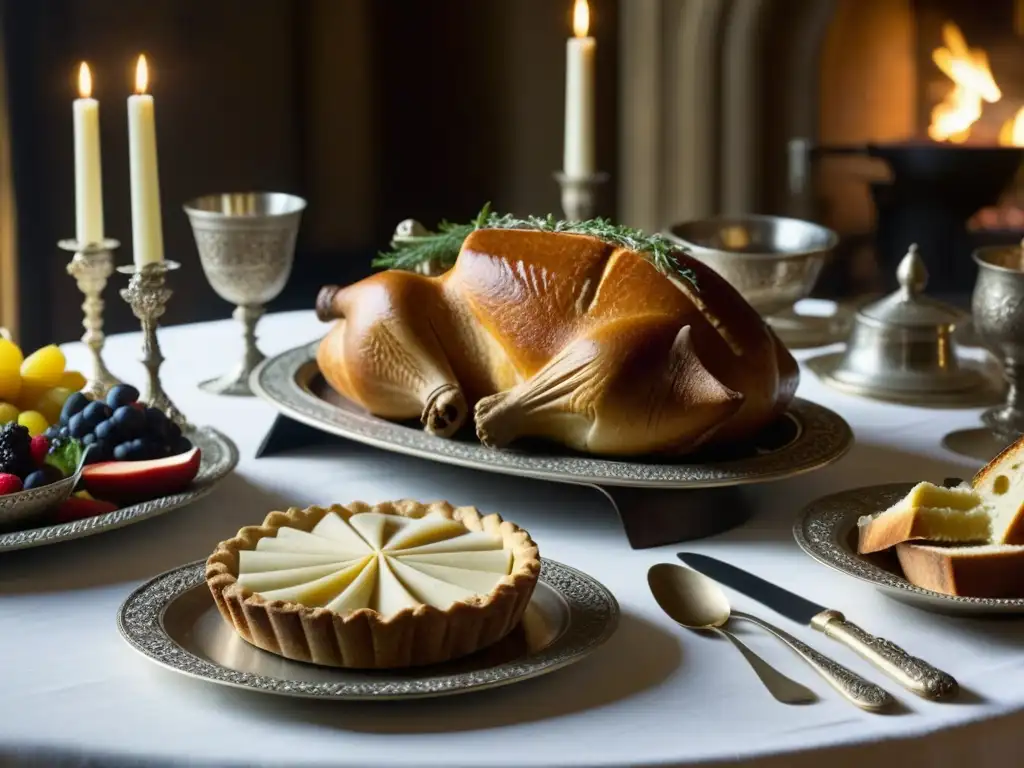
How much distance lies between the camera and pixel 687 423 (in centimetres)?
145

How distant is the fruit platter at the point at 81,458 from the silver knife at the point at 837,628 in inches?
20.8

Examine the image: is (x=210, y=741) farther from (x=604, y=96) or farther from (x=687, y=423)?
(x=604, y=96)

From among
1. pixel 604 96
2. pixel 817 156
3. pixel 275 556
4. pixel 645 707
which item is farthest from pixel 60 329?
pixel 645 707

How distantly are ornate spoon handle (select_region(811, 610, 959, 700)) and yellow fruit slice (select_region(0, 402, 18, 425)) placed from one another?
0.91m

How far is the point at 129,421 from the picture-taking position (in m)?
1.50

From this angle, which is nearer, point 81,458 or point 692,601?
point 692,601

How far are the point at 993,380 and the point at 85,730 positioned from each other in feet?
4.86

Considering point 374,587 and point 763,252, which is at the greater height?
point 763,252

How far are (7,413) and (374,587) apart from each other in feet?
2.17

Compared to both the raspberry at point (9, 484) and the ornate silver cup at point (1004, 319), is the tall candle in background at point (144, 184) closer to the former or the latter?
the raspberry at point (9, 484)

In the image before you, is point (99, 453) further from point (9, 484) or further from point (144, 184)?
point (144, 184)

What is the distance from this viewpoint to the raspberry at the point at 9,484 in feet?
4.42

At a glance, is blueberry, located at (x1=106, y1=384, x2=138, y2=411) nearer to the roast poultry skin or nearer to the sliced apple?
the sliced apple

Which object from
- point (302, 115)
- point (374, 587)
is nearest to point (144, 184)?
point (374, 587)
